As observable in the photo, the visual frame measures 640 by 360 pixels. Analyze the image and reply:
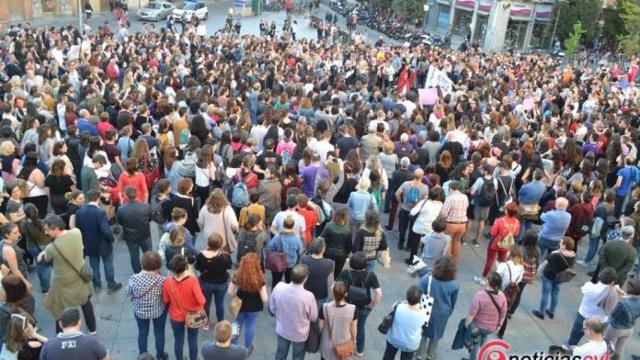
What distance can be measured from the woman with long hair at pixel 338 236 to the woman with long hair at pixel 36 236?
3461mm

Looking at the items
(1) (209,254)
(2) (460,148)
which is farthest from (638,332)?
(1) (209,254)

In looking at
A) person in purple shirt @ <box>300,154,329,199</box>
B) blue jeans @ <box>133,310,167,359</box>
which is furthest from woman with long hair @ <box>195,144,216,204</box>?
blue jeans @ <box>133,310,167,359</box>

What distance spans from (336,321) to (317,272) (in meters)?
0.67

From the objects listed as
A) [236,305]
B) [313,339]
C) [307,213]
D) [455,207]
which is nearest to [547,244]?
[455,207]

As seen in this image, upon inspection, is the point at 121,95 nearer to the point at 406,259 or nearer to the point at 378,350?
the point at 406,259

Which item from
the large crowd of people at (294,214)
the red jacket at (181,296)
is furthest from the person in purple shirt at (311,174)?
the red jacket at (181,296)

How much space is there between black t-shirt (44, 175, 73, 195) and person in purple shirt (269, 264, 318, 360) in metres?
3.77

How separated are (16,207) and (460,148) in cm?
720

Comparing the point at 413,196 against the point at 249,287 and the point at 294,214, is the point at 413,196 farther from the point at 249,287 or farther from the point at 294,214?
the point at 249,287

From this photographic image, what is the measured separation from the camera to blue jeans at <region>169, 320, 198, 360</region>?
5895mm

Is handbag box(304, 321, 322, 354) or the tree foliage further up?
the tree foliage

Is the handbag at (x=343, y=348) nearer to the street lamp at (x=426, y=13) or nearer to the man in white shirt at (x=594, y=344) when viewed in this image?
the man in white shirt at (x=594, y=344)

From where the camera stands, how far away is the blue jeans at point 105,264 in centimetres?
723

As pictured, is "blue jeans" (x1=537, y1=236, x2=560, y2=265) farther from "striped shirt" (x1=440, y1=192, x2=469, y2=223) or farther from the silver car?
A: the silver car
